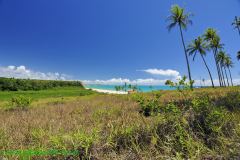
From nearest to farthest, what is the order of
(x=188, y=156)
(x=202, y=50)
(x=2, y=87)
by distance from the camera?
(x=188, y=156), (x=202, y=50), (x=2, y=87)

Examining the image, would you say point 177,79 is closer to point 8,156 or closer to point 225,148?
point 225,148

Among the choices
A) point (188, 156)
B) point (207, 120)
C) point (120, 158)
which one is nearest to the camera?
point (188, 156)

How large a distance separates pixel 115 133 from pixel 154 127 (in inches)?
27.3

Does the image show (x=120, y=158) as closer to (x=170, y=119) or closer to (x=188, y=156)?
(x=188, y=156)

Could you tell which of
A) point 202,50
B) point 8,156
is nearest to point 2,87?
point 202,50

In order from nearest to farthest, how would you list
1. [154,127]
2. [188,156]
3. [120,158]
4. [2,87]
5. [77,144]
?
[188,156] < [120,158] < [77,144] < [154,127] < [2,87]

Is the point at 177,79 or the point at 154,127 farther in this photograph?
the point at 177,79

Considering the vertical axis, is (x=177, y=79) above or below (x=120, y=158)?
above

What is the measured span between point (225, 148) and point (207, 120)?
2.47ft

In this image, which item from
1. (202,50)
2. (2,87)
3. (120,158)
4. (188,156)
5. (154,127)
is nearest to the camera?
(188,156)

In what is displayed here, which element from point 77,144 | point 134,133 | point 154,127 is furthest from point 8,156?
point 154,127

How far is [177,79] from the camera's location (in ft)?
14.5

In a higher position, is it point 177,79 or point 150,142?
point 177,79

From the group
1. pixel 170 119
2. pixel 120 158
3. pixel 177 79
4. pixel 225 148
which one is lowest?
pixel 120 158
